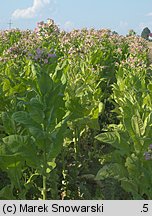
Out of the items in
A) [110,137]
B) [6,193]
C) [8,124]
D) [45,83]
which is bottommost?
[6,193]

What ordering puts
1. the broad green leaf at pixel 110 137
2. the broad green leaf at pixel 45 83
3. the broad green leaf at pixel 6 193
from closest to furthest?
the broad green leaf at pixel 45 83 → the broad green leaf at pixel 6 193 → the broad green leaf at pixel 110 137

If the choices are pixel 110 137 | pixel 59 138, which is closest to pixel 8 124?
pixel 59 138

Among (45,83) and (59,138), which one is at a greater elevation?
(45,83)

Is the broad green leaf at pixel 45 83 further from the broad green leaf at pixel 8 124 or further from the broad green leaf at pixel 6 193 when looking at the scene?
the broad green leaf at pixel 6 193

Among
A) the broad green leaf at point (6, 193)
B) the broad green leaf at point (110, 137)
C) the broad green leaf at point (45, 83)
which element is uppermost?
the broad green leaf at point (45, 83)

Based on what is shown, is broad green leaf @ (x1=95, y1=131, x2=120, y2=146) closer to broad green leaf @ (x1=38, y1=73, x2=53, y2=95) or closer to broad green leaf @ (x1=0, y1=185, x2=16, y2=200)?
broad green leaf @ (x1=38, y1=73, x2=53, y2=95)

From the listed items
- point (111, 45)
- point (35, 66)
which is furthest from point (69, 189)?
point (111, 45)

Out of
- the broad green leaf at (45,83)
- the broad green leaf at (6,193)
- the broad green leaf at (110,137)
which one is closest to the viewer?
the broad green leaf at (45,83)

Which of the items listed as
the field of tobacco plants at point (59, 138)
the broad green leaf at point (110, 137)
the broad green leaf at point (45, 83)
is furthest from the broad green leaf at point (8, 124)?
the broad green leaf at point (110, 137)

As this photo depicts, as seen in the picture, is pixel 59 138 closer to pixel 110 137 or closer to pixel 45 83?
pixel 45 83

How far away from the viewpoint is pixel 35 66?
3.27 m

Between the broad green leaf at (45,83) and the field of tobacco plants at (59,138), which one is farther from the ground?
the broad green leaf at (45,83)

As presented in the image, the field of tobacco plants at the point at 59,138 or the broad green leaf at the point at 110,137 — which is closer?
the field of tobacco plants at the point at 59,138

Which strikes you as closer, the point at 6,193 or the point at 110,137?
the point at 6,193
